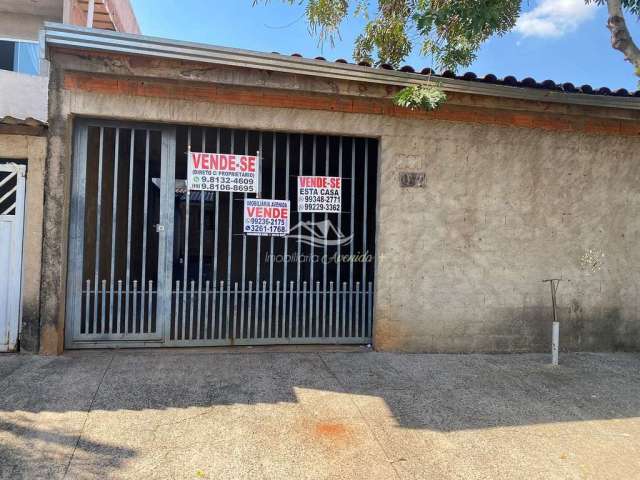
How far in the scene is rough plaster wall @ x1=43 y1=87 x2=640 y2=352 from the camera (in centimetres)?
521

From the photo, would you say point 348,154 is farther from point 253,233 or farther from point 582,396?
point 582,396

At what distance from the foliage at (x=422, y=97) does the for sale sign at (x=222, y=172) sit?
179 cm

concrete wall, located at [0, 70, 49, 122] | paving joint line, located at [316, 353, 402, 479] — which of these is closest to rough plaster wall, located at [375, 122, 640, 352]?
paving joint line, located at [316, 353, 402, 479]

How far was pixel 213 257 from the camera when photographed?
5.17 meters

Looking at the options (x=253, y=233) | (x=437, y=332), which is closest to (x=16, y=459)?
(x=253, y=233)

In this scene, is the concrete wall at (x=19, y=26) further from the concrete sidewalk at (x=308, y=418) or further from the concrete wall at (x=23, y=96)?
the concrete sidewalk at (x=308, y=418)

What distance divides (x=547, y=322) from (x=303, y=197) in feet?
11.3

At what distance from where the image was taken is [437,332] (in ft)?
17.4

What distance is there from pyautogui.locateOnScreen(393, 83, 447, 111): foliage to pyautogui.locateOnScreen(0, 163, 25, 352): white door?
4050 millimetres

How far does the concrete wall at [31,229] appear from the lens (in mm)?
4543

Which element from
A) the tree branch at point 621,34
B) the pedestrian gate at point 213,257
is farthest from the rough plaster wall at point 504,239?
the tree branch at point 621,34

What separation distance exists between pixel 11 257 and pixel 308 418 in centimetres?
353

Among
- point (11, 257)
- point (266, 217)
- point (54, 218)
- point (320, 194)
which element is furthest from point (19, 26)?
point (320, 194)

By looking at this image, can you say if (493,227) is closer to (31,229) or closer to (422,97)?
(422,97)
